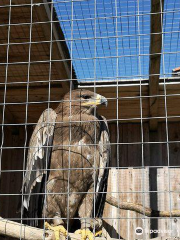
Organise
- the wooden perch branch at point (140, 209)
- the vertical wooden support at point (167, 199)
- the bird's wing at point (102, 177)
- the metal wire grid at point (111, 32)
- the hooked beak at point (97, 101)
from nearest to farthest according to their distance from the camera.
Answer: the metal wire grid at point (111, 32) → the bird's wing at point (102, 177) → the hooked beak at point (97, 101) → the wooden perch branch at point (140, 209) → the vertical wooden support at point (167, 199)

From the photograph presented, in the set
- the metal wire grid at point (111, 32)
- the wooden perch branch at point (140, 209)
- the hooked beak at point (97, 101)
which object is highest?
the metal wire grid at point (111, 32)

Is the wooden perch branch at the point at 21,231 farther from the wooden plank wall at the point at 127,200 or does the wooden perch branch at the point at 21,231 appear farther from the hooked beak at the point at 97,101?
the wooden plank wall at the point at 127,200

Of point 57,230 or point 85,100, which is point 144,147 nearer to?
point 85,100

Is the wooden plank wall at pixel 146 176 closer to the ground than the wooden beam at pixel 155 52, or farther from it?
closer to the ground

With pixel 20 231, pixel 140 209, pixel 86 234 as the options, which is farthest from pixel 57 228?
pixel 140 209

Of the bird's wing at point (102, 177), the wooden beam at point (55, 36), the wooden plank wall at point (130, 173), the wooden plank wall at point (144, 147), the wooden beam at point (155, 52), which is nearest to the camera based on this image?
the wooden beam at point (155, 52)

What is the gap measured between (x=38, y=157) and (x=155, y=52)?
172 cm

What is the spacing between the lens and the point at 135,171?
6148 mm

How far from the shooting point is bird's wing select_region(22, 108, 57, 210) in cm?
409

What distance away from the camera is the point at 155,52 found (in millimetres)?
4508

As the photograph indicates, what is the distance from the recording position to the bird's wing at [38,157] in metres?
4.09

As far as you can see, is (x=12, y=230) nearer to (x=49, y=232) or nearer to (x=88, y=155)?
(x=49, y=232)

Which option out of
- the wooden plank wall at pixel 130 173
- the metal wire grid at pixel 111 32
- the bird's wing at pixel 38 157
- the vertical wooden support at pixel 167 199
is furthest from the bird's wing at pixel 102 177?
the vertical wooden support at pixel 167 199

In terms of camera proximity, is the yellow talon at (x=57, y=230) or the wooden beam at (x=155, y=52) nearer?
the yellow talon at (x=57, y=230)
